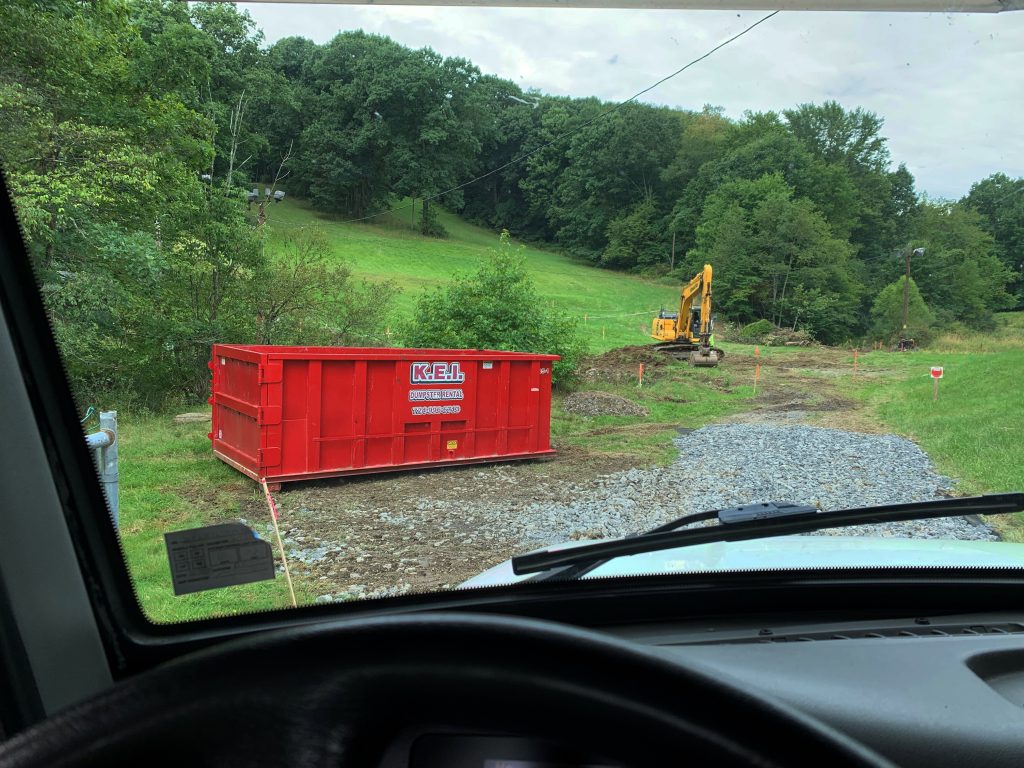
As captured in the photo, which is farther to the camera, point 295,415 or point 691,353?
point 691,353

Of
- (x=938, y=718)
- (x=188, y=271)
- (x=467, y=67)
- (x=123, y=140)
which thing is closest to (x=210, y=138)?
(x=123, y=140)

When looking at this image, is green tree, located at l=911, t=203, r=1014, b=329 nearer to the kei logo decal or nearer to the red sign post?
the red sign post

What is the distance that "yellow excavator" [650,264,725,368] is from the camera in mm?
5523

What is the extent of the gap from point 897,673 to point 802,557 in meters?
0.51

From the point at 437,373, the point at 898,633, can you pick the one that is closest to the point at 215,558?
the point at 898,633

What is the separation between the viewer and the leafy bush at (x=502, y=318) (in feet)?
30.7

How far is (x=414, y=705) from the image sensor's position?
0.73 m

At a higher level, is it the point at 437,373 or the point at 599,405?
the point at 437,373

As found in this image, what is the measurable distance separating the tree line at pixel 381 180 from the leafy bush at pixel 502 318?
17.5 ft

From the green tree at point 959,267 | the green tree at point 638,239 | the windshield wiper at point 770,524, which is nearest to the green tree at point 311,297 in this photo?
the green tree at point 638,239

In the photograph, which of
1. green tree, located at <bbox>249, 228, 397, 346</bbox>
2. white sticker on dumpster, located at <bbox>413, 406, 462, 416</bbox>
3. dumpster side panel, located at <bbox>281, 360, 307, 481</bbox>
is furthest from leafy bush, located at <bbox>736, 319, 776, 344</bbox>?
white sticker on dumpster, located at <bbox>413, 406, 462, 416</bbox>

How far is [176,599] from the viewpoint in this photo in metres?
1.74

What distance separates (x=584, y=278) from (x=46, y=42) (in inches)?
117

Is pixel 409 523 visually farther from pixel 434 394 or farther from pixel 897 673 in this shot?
pixel 434 394
